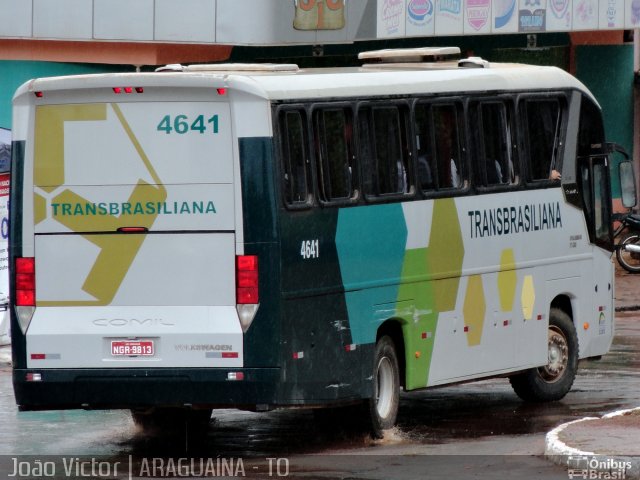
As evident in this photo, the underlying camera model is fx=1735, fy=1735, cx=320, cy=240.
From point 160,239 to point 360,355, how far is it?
1956 mm

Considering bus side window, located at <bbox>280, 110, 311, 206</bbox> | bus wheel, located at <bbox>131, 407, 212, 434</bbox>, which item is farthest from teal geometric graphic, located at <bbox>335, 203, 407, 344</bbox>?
bus wheel, located at <bbox>131, 407, 212, 434</bbox>

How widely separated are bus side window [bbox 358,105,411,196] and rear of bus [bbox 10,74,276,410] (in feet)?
5.33

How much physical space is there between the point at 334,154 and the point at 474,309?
2.50 meters

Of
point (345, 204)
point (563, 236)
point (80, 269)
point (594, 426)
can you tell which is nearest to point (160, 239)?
point (80, 269)

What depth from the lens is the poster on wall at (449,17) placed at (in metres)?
28.1

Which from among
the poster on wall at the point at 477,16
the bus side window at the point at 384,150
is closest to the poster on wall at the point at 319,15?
the poster on wall at the point at 477,16

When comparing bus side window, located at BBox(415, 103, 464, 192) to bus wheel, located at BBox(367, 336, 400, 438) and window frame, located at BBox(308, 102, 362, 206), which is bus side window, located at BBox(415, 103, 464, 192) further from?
bus wheel, located at BBox(367, 336, 400, 438)

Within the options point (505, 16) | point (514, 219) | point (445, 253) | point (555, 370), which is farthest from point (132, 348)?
point (505, 16)

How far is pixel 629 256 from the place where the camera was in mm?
31906

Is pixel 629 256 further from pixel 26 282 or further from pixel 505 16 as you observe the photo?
pixel 26 282

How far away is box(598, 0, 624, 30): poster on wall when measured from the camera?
31.0 m

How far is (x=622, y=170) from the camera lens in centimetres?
1734

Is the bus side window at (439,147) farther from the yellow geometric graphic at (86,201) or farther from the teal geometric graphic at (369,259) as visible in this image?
the yellow geometric graphic at (86,201)

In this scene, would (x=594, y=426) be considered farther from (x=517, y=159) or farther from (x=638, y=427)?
(x=517, y=159)
